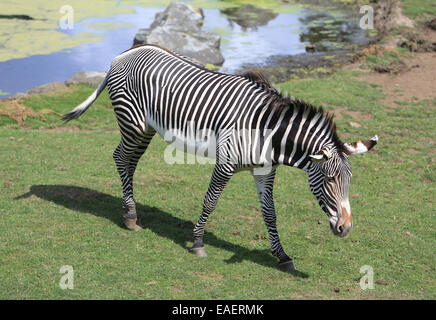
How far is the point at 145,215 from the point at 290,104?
11.0 feet

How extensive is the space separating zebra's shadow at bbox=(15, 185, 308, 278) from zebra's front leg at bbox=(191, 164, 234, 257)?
0.55 feet

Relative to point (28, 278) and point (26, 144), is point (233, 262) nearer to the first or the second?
point (28, 278)

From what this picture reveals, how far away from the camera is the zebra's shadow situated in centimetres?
776

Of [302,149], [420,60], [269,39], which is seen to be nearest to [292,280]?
[302,149]

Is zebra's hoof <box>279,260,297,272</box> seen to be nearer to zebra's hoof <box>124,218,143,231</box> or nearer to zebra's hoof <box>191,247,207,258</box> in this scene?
zebra's hoof <box>191,247,207,258</box>

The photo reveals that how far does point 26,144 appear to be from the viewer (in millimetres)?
11562

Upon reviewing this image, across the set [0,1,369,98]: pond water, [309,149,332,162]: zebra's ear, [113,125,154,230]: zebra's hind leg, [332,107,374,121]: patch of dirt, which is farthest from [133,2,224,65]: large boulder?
[309,149,332,162]: zebra's ear

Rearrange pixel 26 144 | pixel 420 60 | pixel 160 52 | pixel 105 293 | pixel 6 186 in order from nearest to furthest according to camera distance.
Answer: pixel 105 293 < pixel 160 52 < pixel 6 186 < pixel 26 144 < pixel 420 60

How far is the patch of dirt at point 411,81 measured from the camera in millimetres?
15434

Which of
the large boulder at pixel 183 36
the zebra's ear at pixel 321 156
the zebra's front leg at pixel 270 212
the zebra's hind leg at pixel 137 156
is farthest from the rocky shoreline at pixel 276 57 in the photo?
the zebra's ear at pixel 321 156

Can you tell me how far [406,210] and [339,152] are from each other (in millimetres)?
3731

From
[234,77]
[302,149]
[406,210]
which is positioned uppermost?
[234,77]

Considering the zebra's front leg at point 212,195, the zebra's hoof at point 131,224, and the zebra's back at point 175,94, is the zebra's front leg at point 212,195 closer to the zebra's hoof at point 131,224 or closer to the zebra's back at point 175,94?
the zebra's back at point 175,94

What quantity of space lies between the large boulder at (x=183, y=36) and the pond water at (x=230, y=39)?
66 cm
